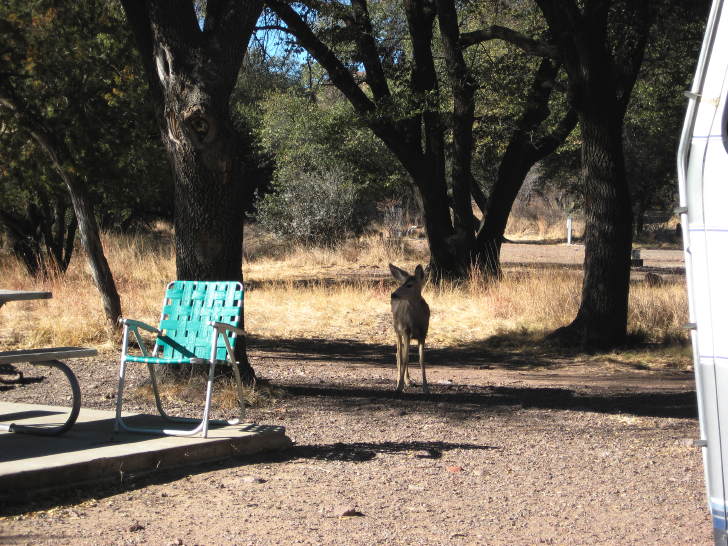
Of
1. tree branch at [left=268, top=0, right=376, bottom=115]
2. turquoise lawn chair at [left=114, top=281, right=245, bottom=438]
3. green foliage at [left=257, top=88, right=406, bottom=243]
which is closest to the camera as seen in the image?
turquoise lawn chair at [left=114, top=281, right=245, bottom=438]

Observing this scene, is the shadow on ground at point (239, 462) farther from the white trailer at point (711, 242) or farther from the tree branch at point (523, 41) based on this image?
the tree branch at point (523, 41)

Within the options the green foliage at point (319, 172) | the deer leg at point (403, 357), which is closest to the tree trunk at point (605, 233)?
the deer leg at point (403, 357)

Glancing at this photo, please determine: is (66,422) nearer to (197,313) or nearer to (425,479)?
(197,313)

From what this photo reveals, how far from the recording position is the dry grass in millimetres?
12734

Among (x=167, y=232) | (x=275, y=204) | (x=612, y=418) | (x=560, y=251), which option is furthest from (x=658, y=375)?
(x=167, y=232)

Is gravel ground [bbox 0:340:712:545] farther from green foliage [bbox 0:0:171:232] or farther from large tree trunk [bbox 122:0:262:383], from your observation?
green foliage [bbox 0:0:171:232]

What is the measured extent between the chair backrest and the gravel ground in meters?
0.99

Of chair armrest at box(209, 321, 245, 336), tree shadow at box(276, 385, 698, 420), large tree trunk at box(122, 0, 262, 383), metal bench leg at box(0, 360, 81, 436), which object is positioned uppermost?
large tree trunk at box(122, 0, 262, 383)

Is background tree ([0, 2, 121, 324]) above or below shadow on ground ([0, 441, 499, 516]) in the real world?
above

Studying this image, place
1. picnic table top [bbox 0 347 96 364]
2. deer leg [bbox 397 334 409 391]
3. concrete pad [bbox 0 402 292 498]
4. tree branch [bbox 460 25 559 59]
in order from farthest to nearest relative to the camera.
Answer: tree branch [bbox 460 25 559 59] < deer leg [bbox 397 334 409 391] < picnic table top [bbox 0 347 96 364] < concrete pad [bbox 0 402 292 498]

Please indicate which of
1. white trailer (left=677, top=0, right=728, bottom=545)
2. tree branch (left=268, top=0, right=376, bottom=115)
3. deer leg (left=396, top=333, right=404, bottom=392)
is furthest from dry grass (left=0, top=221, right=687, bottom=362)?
white trailer (left=677, top=0, right=728, bottom=545)

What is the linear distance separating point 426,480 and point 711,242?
3.05 metres

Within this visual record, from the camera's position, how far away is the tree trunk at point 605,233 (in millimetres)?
12289

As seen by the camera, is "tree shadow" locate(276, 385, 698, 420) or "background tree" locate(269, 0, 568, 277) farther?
"background tree" locate(269, 0, 568, 277)
